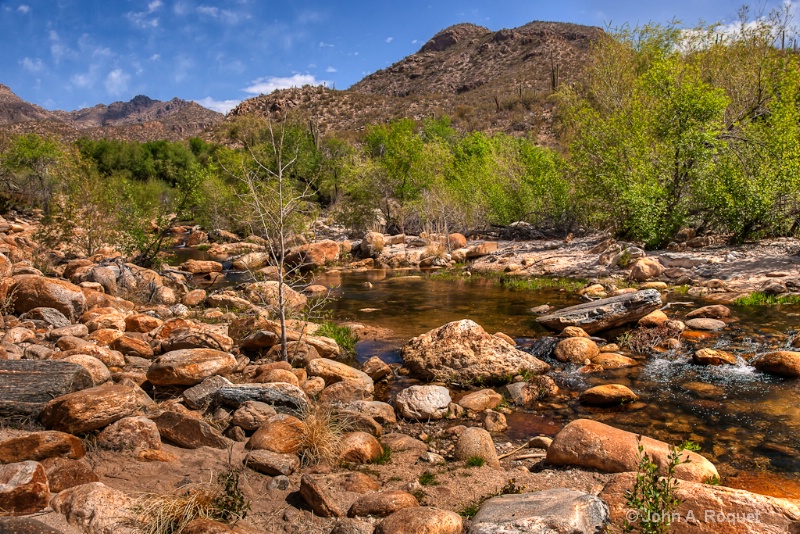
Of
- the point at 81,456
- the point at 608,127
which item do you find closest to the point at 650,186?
the point at 608,127

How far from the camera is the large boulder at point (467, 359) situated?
28.0ft

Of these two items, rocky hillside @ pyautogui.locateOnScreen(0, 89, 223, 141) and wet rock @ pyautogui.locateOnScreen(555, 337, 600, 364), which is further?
rocky hillside @ pyautogui.locateOnScreen(0, 89, 223, 141)

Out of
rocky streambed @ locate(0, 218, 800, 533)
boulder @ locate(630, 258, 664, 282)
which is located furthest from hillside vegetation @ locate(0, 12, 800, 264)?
rocky streambed @ locate(0, 218, 800, 533)

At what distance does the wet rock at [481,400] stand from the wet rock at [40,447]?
15.4 ft

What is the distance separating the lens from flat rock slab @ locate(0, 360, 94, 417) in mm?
5164

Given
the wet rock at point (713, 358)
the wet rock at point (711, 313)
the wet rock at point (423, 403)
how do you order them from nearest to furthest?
the wet rock at point (423, 403) < the wet rock at point (713, 358) < the wet rock at point (711, 313)

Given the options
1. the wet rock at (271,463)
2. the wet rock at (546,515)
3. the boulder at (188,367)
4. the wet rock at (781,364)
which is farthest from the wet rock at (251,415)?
the wet rock at (781,364)

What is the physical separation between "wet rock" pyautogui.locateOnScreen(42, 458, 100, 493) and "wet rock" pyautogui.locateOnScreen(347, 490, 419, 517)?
2171 mm

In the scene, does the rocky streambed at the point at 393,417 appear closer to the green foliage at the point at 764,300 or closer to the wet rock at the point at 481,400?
the wet rock at the point at 481,400

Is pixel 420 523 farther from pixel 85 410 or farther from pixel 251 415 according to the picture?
pixel 85 410

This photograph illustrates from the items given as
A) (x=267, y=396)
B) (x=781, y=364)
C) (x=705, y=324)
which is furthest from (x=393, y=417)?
(x=705, y=324)

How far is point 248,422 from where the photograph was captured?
5980 millimetres

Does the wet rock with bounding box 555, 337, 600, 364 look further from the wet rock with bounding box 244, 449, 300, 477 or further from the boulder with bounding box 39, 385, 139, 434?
the boulder with bounding box 39, 385, 139, 434

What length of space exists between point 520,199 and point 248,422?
2286 cm
